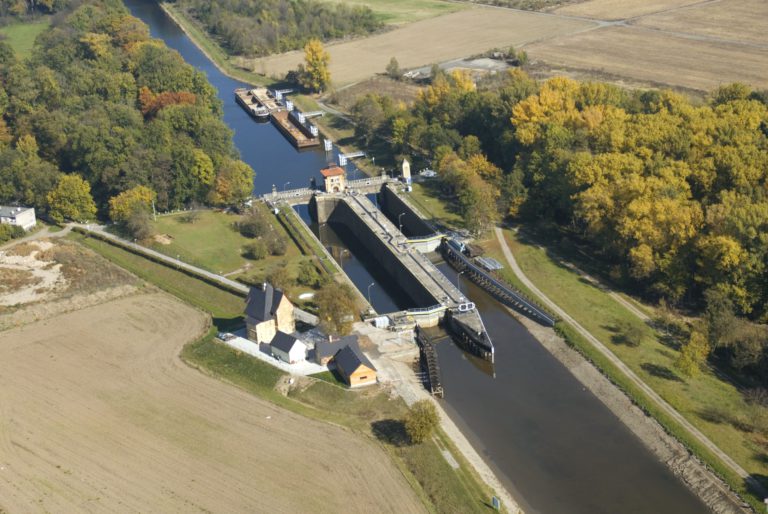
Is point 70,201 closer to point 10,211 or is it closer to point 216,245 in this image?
point 10,211

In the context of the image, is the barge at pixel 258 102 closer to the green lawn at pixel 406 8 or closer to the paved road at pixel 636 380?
the green lawn at pixel 406 8

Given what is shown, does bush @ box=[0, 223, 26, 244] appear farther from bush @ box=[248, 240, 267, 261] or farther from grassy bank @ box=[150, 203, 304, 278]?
bush @ box=[248, 240, 267, 261]

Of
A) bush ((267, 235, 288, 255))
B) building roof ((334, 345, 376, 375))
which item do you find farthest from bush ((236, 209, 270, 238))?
building roof ((334, 345, 376, 375))

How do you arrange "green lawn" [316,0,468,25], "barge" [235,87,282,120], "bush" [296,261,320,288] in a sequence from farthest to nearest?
1. "green lawn" [316,0,468,25]
2. "barge" [235,87,282,120]
3. "bush" [296,261,320,288]

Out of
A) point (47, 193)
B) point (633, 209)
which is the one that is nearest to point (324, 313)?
point (633, 209)

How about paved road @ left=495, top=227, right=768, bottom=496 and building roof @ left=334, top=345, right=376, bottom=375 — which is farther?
building roof @ left=334, top=345, right=376, bottom=375

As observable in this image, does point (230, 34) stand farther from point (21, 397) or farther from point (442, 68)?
point (21, 397)

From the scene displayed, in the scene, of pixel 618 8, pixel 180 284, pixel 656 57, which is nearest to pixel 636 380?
pixel 180 284

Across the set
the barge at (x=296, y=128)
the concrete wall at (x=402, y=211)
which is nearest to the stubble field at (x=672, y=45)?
the barge at (x=296, y=128)
